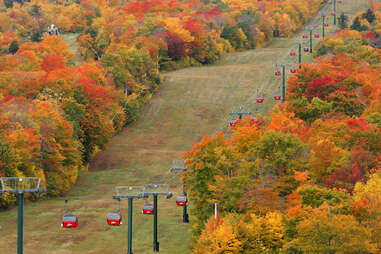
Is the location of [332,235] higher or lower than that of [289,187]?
higher

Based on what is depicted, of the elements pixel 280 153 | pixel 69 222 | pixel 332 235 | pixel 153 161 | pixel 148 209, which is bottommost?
pixel 153 161

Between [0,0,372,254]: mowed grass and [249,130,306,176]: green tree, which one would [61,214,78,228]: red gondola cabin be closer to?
[0,0,372,254]: mowed grass

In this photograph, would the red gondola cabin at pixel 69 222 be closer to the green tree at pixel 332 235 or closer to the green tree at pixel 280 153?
the green tree at pixel 280 153

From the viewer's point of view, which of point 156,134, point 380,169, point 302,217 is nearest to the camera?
point 302,217

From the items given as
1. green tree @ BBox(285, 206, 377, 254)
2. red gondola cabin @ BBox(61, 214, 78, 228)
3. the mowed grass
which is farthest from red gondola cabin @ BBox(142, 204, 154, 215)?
green tree @ BBox(285, 206, 377, 254)

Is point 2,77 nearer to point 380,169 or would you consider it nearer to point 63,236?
point 63,236

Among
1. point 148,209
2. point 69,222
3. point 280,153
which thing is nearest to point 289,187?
point 280,153

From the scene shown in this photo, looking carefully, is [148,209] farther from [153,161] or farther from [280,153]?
[153,161]

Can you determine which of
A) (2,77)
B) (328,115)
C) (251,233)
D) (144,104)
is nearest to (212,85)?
(144,104)

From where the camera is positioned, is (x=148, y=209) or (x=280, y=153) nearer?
(x=148, y=209)
